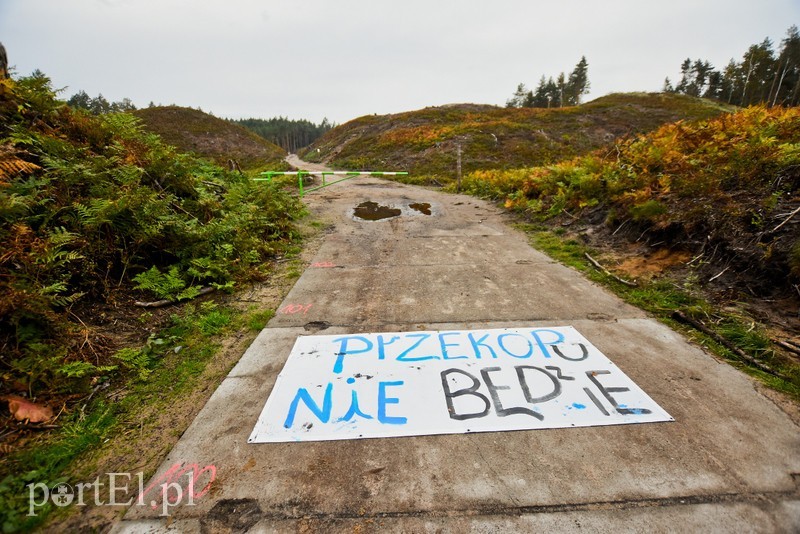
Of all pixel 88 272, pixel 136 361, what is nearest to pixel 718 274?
pixel 136 361

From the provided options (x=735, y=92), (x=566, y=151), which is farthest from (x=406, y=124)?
(x=735, y=92)

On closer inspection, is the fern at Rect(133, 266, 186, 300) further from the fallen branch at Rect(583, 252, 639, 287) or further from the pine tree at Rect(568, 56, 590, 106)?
the pine tree at Rect(568, 56, 590, 106)

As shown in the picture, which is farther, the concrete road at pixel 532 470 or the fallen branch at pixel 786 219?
the fallen branch at pixel 786 219

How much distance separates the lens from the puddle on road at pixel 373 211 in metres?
9.40

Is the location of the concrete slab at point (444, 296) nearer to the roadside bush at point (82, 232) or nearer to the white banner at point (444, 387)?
the white banner at point (444, 387)

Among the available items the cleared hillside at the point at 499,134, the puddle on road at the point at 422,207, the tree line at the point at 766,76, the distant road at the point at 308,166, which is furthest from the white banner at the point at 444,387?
the tree line at the point at 766,76

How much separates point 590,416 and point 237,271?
4.65 metres

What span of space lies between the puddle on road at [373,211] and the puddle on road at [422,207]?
677 millimetres

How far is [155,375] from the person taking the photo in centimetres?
284

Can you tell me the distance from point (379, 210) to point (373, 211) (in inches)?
9.5

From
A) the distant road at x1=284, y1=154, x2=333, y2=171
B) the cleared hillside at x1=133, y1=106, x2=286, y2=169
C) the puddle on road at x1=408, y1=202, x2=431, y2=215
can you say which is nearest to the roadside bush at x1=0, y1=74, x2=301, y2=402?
the puddle on road at x1=408, y1=202, x2=431, y2=215

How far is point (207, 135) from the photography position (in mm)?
33750

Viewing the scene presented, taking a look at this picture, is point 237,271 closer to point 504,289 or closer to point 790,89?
point 504,289

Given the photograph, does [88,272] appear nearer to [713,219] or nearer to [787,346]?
[787,346]
